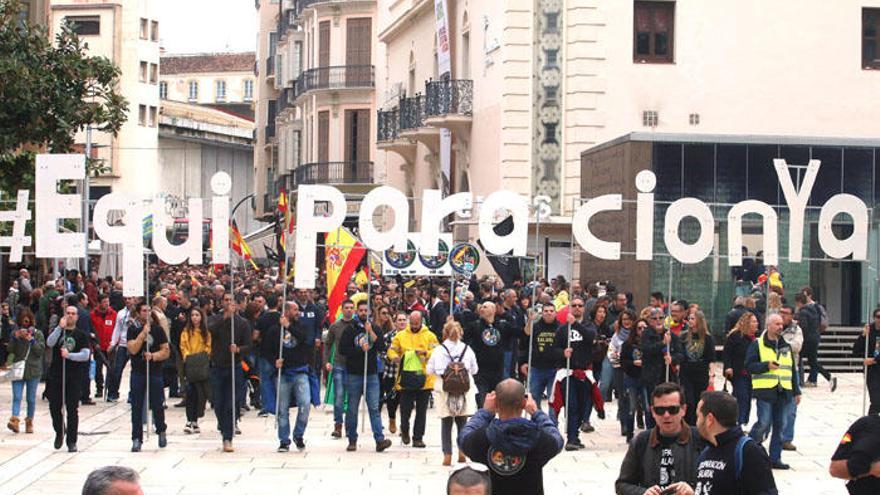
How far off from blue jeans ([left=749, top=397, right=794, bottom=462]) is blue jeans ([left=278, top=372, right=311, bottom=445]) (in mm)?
4734

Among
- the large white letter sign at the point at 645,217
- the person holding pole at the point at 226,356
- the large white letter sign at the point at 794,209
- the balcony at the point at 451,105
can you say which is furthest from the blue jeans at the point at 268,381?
the balcony at the point at 451,105

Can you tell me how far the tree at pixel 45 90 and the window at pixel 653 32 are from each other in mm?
14363

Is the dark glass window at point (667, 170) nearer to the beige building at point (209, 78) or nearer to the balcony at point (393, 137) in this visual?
the balcony at point (393, 137)

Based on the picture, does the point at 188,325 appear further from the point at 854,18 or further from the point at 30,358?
the point at 854,18

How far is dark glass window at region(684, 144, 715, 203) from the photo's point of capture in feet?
98.2

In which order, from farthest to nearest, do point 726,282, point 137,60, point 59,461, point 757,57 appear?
point 137,60 < point 757,57 < point 726,282 < point 59,461

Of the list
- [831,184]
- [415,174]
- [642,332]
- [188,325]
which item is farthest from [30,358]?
[415,174]

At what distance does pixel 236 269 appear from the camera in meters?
43.8

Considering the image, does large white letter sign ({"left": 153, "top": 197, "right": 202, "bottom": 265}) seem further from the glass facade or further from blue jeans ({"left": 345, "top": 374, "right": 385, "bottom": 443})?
the glass facade

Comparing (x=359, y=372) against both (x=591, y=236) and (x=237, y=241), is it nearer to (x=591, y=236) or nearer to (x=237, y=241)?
(x=591, y=236)

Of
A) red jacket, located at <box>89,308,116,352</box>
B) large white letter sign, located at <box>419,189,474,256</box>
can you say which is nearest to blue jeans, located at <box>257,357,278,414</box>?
large white letter sign, located at <box>419,189,474,256</box>

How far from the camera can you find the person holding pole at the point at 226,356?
1803 centimetres

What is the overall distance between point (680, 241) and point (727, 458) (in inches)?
433

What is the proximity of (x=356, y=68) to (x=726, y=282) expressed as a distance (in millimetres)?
31756
